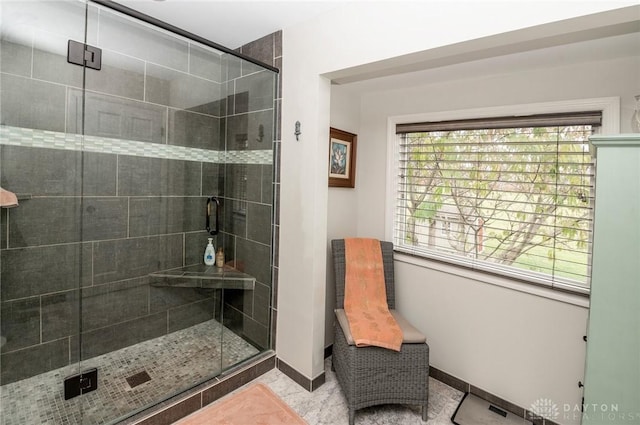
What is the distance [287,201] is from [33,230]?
1567 mm

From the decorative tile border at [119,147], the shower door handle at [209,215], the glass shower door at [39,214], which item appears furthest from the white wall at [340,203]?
the glass shower door at [39,214]

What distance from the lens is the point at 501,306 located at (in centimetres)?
216

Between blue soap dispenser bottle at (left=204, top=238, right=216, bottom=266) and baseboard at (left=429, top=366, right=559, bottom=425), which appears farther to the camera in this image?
blue soap dispenser bottle at (left=204, top=238, right=216, bottom=266)

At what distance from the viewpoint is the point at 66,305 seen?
1867 mm

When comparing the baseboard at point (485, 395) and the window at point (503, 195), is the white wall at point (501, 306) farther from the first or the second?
the window at point (503, 195)

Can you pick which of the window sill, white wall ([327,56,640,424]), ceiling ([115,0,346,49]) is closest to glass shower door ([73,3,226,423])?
ceiling ([115,0,346,49])

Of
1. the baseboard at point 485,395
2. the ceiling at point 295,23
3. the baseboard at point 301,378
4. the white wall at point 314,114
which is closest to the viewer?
the white wall at point 314,114

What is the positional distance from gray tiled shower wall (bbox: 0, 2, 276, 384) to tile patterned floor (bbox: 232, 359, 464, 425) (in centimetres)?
50

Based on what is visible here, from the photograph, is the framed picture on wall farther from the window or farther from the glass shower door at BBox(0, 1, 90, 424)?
the glass shower door at BBox(0, 1, 90, 424)

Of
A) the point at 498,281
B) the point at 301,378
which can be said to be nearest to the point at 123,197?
the point at 301,378

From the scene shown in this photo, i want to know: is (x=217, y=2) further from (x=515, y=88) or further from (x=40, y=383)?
(x=40, y=383)

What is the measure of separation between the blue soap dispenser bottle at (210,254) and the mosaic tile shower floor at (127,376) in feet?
1.62

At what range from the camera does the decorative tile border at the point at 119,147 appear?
1.73m

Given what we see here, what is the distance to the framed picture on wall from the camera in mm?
2666
